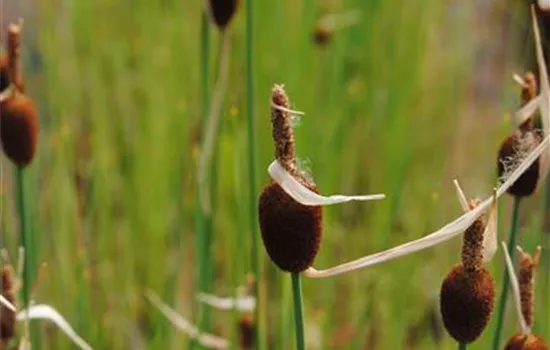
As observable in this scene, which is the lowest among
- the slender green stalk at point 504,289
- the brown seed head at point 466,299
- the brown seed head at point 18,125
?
the slender green stalk at point 504,289

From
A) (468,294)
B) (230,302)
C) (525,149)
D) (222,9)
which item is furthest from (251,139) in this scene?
(468,294)

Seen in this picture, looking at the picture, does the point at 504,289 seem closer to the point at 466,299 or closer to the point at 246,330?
the point at 466,299

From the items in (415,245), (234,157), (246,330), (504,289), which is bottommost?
(246,330)

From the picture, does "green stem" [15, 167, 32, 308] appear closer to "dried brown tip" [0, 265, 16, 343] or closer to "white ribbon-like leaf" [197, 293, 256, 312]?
"dried brown tip" [0, 265, 16, 343]

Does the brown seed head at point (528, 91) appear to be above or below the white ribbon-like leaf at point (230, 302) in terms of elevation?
above

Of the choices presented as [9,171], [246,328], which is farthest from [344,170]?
[246,328]

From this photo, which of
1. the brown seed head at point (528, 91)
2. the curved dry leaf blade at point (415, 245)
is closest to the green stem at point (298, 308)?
the curved dry leaf blade at point (415, 245)

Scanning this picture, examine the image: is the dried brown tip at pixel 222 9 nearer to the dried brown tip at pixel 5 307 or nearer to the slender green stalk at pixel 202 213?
the slender green stalk at pixel 202 213
